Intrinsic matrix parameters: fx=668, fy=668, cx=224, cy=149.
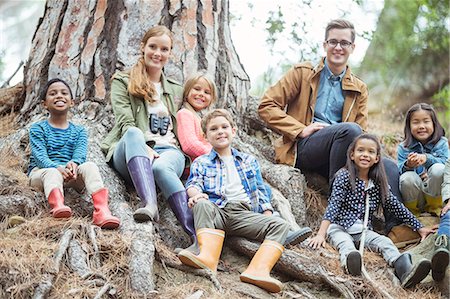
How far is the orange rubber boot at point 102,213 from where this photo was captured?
13.9 ft

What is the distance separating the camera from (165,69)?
19.1ft

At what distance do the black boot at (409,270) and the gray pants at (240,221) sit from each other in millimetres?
841

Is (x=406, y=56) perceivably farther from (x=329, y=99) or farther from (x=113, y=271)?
(x=113, y=271)

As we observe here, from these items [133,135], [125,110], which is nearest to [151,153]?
[133,135]

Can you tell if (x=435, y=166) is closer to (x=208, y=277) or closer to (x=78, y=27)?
(x=208, y=277)

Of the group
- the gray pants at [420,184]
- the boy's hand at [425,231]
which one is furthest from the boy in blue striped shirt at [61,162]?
the gray pants at [420,184]

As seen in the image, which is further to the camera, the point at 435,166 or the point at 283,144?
the point at 283,144

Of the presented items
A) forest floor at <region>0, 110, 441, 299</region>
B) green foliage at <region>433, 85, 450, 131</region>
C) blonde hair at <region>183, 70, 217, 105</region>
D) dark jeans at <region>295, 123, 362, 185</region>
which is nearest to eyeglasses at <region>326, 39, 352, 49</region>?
dark jeans at <region>295, 123, 362, 185</region>

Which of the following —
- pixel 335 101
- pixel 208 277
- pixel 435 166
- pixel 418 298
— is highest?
pixel 335 101

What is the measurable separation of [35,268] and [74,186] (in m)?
1.07

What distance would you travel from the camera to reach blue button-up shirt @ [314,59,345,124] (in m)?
5.71

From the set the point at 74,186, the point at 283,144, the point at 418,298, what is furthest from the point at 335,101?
the point at 74,186

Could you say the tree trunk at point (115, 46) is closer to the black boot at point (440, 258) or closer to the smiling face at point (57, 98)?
the smiling face at point (57, 98)

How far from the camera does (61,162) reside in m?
4.71
